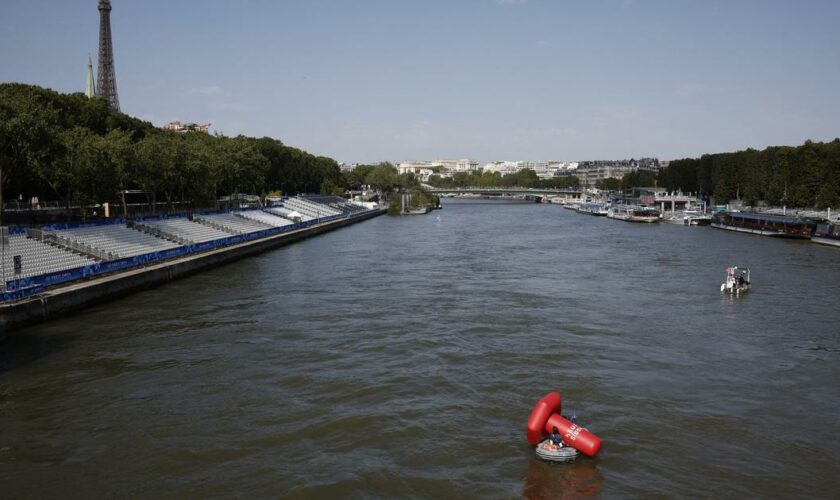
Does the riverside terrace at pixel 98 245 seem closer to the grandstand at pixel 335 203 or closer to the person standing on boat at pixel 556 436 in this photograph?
the person standing on boat at pixel 556 436

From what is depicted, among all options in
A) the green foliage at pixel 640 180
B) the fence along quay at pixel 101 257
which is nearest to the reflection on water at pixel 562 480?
the fence along quay at pixel 101 257

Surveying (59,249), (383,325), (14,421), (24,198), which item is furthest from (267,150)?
(14,421)

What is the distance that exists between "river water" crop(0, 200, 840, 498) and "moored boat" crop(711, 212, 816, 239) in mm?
33611

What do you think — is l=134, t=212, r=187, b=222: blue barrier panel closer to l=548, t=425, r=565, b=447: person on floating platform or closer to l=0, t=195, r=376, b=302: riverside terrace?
l=0, t=195, r=376, b=302: riverside terrace

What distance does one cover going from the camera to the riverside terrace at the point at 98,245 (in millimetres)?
24297

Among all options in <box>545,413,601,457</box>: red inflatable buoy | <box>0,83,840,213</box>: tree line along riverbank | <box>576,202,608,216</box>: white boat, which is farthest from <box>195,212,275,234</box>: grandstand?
<box>576,202,608,216</box>: white boat

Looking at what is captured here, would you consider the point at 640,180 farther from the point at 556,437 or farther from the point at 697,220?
the point at 556,437

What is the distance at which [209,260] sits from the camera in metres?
37.4

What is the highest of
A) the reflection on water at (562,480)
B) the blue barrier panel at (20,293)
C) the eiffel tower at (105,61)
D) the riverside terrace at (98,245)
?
the eiffel tower at (105,61)

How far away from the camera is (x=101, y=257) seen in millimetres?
30344

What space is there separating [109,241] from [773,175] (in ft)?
262

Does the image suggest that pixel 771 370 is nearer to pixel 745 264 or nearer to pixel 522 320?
pixel 522 320

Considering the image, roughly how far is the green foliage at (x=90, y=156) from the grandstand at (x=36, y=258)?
15.8 feet

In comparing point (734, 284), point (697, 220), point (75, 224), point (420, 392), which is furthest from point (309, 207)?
point (420, 392)
